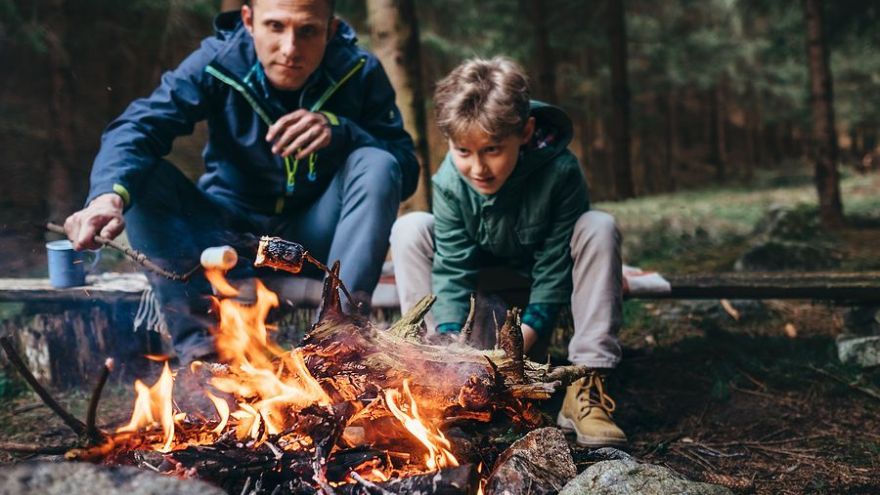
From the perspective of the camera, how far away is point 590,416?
3.06 meters

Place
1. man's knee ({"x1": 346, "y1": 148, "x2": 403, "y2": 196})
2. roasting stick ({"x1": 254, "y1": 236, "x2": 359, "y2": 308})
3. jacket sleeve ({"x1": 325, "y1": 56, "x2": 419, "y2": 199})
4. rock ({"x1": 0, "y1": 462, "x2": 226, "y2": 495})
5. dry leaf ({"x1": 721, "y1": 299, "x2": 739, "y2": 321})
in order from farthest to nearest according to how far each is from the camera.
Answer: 1. dry leaf ({"x1": 721, "y1": 299, "x2": 739, "y2": 321})
2. jacket sleeve ({"x1": 325, "y1": 56, "x2": 419, "y2": 199})
3. man's knee ({"x1": 346, "y1": 148, "x2": 403, "y2": 196})
4. roasting stick ({"x1": 254, "y1": 236, "x2": 359, "y2": 308})
5. rock ({"x1": 0, "y1": 462, "x2": 226, "y2": 495})

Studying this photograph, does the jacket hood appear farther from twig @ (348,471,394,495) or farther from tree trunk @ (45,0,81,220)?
tree trunk @ (45,0,81,220)

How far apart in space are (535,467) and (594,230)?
→ 136cm

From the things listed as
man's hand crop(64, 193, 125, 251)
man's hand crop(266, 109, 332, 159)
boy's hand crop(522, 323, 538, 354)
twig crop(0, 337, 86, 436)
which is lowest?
boy's hand crop(522, 323, 538, 354)

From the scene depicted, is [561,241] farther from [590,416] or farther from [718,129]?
[718,129]

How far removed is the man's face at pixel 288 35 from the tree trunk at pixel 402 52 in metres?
1.90

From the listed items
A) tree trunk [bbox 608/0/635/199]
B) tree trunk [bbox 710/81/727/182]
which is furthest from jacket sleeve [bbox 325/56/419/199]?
tree trunk [bbox 710/81/727/182]

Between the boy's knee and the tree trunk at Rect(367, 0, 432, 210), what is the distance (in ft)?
8.16

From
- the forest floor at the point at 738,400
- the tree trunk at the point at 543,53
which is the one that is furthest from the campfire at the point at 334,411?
the tree trunk at the point at 543,53

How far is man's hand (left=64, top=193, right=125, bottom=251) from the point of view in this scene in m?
2.77

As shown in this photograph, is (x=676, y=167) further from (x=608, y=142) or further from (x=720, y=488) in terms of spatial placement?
(x=720, y=488)

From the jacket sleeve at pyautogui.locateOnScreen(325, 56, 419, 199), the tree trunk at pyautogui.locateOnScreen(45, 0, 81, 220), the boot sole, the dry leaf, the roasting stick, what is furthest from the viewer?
the tree trunk at pyautogui.locateOnScreen(45, 0, 81, 220)

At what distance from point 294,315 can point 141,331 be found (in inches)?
38.1

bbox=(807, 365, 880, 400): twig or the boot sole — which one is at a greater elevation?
the boot sole
